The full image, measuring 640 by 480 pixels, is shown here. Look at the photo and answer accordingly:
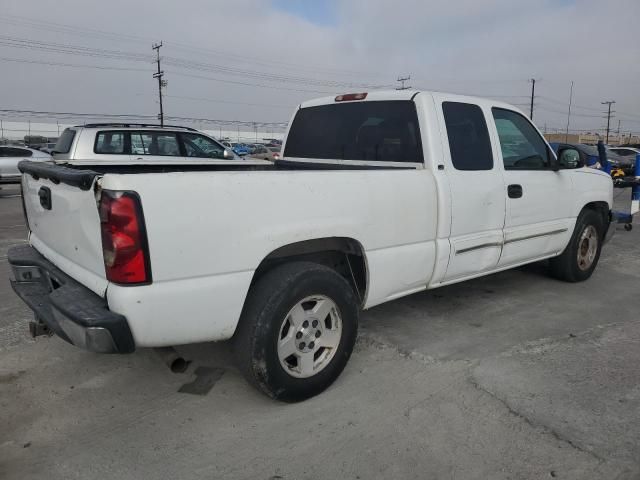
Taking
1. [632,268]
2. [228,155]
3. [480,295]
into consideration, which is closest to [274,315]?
[480,295]

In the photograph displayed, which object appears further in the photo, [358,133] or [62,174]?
[358,133]

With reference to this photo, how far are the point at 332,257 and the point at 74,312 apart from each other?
1701 mm

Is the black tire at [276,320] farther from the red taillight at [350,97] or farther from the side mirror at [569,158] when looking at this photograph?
the side mirror at [569,158]

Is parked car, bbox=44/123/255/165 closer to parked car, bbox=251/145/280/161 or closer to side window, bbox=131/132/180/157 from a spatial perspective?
side window, bbox=131/132/180/157

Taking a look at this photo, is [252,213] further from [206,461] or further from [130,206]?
[206,461]

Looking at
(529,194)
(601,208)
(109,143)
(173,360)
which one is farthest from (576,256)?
(109,143)

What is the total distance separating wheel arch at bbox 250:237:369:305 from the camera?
3094mm

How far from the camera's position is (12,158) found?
1662cm

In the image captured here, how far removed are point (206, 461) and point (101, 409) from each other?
2.92 ft

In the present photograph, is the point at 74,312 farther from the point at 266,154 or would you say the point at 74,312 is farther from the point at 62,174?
the point at 266,154

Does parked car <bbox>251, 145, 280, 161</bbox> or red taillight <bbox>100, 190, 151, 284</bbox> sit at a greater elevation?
parked car <bbox>251, 145, 280, 161</bbox>

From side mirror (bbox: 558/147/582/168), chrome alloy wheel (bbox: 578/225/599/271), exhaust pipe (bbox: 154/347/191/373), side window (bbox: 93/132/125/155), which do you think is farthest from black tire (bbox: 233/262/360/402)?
side window (bbox: 93/132/125/155)

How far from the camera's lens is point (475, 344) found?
4016mm

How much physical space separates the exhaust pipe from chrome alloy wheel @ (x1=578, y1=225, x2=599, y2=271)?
14.0 ft
